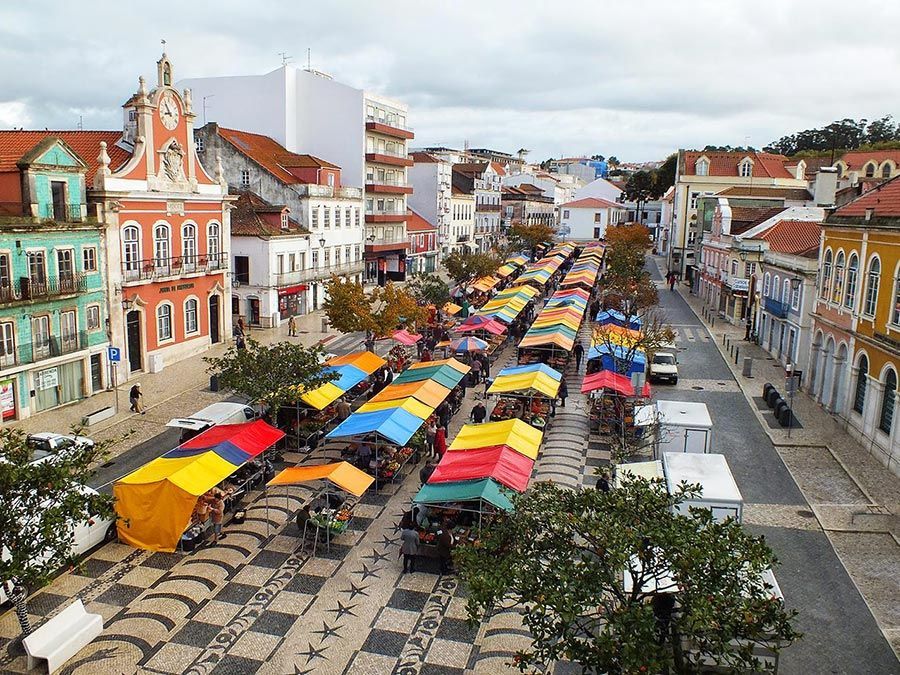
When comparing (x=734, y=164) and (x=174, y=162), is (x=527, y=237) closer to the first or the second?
(x=734, y=164)

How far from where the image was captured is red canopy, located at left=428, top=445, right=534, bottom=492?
17.5 meters

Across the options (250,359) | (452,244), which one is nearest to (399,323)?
(250,359)

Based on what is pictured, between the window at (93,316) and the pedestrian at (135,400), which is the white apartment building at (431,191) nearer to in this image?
the window at (93,316)

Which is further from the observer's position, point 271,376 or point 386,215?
point 386,215

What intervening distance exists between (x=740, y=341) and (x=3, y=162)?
3881 centimetres

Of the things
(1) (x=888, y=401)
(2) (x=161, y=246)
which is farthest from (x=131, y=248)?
(1) (x=888, y=401)

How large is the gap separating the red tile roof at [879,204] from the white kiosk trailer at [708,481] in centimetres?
1285

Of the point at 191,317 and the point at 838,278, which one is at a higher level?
the point at 838,278

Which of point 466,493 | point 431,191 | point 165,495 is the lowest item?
point 165,495

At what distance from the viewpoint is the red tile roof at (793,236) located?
128 feet

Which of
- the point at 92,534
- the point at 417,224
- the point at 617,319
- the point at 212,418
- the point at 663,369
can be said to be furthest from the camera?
the point at 417,224


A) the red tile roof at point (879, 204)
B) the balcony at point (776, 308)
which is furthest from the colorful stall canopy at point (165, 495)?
the balcony at point (776, 308)

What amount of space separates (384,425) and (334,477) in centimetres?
345

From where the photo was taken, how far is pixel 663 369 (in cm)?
3412
